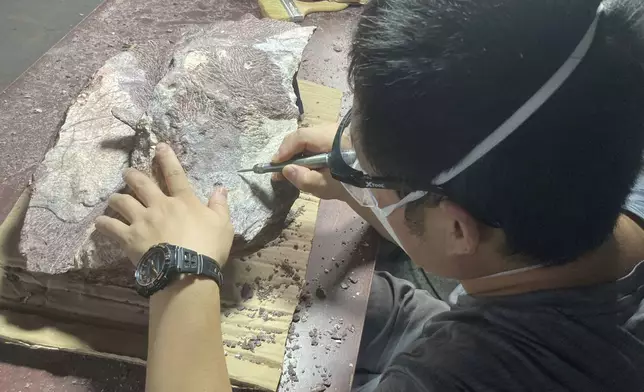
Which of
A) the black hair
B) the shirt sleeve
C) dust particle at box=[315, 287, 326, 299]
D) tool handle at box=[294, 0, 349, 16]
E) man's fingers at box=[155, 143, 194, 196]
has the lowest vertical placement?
dust particle at box=[315, 287, 326, 299]

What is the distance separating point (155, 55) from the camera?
1.57 metres

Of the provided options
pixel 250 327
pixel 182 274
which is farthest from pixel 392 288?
pixel 182 274

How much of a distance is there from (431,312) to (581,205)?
1.99ft

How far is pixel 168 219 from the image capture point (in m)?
0.99

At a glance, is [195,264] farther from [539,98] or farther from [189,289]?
[539,98]

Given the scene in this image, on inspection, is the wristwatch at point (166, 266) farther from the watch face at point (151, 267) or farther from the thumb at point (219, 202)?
the thumb at point (219, 202)

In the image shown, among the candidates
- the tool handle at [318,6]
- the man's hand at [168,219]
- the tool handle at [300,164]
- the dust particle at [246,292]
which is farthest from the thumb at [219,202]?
the tool handle at [318,6]

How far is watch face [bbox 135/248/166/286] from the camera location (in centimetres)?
93

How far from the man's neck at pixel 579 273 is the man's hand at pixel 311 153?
14.7 inches

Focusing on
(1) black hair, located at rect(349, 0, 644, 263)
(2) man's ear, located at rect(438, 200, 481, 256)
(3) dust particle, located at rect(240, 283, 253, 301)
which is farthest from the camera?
(3) dust particle, located at rect(240, 283, 253, 301)

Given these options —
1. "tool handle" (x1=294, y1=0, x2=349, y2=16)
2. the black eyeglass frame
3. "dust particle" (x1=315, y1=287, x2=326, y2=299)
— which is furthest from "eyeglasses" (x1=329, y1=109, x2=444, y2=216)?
"tool handle" (x1=294, y1=0, x2=349, y2=16)

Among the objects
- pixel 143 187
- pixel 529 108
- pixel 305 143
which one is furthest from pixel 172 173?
pixel 529 108

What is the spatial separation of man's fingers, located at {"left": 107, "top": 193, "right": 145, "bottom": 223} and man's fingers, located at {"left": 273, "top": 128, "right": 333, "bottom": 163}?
0.99 ft

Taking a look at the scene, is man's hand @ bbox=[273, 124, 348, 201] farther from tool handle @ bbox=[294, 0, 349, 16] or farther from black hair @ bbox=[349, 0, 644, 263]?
tool handle @ bbox=[294, 0, 349, 16]
